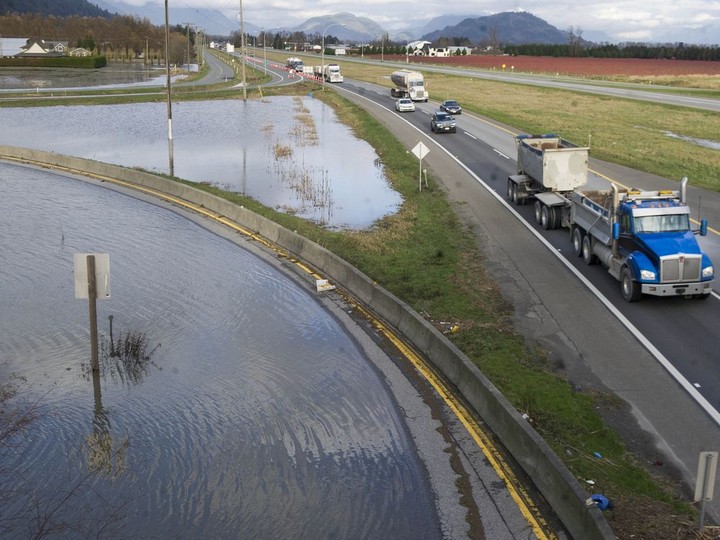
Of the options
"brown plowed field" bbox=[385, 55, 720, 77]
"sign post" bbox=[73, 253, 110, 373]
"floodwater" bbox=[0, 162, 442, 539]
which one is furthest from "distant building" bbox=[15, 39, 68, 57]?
"sign post" bbox=[73, 253, 110, 373]

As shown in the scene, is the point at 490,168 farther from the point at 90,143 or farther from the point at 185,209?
the point at 90,143

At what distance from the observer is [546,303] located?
830 inches

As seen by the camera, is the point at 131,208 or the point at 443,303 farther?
the point at 131,208

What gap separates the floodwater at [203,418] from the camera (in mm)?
11656

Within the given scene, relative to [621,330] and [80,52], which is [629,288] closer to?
[621,330]

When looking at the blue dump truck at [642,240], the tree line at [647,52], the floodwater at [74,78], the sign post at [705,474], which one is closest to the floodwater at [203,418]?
the sign post at [705,474]

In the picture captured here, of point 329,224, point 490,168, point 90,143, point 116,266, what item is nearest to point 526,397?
point 116,266

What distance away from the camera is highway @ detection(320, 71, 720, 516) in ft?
47.6

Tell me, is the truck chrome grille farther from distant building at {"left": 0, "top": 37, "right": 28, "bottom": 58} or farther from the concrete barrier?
distant building at {"left": 0, "top": 37, "right": 28, "bottom": 58}

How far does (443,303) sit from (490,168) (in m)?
23.2

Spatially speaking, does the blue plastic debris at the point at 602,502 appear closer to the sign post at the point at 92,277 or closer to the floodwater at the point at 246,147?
the sign post at the point at 92,277

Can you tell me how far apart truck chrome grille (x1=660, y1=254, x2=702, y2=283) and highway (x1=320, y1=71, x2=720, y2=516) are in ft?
2.73

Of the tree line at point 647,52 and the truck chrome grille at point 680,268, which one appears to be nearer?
the truck chrome grille at point 680,268

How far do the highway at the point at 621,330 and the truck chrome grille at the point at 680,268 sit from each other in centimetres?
83
